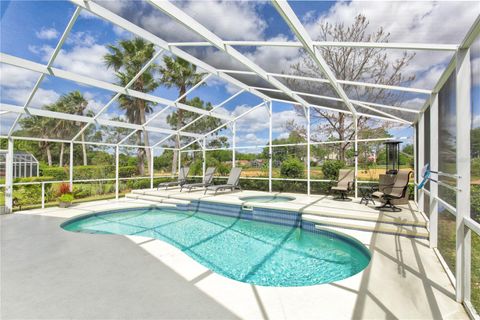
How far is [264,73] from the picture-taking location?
6.64 metres

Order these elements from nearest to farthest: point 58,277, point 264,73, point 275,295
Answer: point 275,295 → point 58,277 → point 264,73

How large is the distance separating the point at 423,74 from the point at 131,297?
18.3 ft

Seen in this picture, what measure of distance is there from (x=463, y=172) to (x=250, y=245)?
12.6 feet

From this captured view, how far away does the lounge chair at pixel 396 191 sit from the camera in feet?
20.7

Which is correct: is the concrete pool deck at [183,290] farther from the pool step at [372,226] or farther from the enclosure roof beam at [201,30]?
the enclosure roof beam at [201,30]

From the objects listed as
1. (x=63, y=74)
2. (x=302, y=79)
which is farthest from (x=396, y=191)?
(x=63, y=74)

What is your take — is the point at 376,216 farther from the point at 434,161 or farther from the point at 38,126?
the point at 38,126

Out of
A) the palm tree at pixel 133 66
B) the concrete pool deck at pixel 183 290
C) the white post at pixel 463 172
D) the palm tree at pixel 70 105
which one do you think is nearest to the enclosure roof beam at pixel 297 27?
the white post at pixel 463 172

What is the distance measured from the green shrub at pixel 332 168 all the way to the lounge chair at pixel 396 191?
2.84m

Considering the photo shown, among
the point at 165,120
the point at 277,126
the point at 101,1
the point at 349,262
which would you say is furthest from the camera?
the point at 277,126

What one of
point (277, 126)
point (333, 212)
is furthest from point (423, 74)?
point (277, 126)

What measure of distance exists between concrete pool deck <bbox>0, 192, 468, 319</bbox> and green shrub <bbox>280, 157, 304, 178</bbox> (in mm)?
6352

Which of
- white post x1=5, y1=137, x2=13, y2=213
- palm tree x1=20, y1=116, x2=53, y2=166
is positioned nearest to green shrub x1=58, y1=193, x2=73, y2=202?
white post x1=5, y1=137, x2=13, y2=213

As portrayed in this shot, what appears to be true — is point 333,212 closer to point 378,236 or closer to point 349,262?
point 378,236
